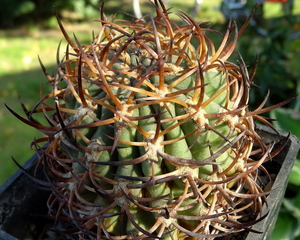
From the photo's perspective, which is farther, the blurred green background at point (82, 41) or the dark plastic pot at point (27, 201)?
the blurred green background at point (82, 41)

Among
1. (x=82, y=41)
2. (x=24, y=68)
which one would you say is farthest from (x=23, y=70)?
(x=82, y=41)

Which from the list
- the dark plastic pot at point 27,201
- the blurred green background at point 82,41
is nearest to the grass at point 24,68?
the blurred green background at point 82,41

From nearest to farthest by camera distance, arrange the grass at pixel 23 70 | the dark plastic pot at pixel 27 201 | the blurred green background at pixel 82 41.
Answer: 1. the dark plastic pot at pixel 27 201
2. the blurred green background at pixel 82 41
3. the grass at pixel 23 70

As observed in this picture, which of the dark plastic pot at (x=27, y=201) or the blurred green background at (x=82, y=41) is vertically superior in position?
the blurred green background at (x=82, y=41)

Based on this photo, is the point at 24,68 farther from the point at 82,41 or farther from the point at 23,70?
the point at 82,41

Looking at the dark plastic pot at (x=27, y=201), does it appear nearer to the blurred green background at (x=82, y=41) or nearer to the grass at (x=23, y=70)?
the blurred green background at (x=82, y=41)

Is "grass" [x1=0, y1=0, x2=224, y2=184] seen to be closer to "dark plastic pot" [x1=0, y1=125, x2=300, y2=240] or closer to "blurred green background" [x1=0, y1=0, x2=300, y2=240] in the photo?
"blurred green background" [x1=0, y1=0, x2=300, y2=240]

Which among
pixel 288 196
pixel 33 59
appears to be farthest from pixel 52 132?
pixel 33 59

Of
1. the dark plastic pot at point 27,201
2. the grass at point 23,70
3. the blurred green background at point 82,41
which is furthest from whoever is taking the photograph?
the grass at point 23,70
